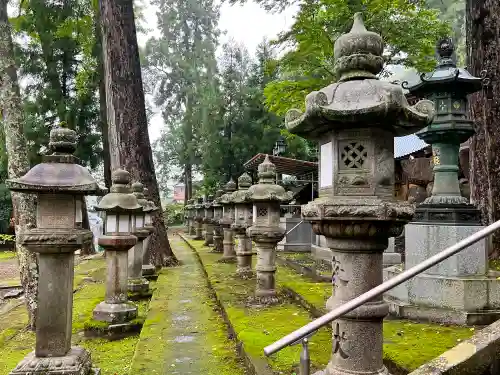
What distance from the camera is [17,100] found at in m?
7.55

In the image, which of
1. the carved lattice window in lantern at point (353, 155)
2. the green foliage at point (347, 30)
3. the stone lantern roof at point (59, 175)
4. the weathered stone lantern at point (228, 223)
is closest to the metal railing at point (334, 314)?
the carved lattice window in lantern at point (353, 155)

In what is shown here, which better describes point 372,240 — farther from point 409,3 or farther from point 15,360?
point 409,3

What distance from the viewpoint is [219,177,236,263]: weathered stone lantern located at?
10.5 meters

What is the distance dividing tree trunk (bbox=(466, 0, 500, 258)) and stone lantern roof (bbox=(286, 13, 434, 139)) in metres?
4.80

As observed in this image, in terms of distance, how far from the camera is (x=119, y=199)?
252 inches

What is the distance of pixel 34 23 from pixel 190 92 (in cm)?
1387

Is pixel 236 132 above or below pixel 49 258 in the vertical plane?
above

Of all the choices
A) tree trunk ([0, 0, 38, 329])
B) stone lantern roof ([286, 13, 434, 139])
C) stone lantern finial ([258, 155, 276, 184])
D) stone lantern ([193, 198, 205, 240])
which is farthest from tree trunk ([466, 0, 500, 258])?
stone lantern ([193, 198, 205, 240])

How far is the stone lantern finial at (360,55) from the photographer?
323cm

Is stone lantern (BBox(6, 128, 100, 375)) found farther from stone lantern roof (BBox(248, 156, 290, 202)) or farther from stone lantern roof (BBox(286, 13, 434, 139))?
stone lantern roof (BBox(248, 156, 290, 202))

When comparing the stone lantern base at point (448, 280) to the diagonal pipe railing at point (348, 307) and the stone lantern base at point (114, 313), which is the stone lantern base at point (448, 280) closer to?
the diagonal pipe railing at point (348, 307)

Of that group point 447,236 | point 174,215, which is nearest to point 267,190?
point 447,236

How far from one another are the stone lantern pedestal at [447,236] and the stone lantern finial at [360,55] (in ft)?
7.90

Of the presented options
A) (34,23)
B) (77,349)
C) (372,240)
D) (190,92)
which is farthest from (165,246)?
(190,92)
